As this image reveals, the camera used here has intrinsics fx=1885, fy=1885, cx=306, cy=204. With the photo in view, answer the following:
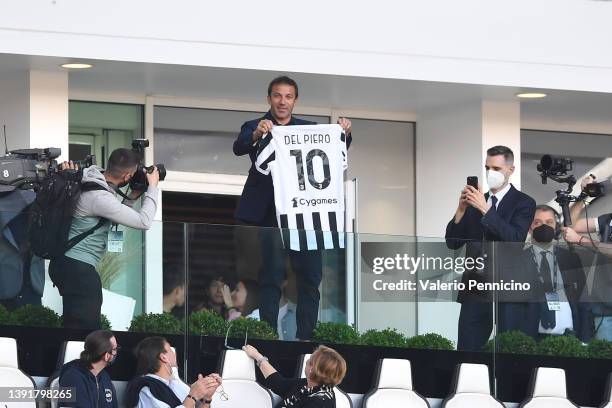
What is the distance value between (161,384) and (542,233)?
4.63 meters

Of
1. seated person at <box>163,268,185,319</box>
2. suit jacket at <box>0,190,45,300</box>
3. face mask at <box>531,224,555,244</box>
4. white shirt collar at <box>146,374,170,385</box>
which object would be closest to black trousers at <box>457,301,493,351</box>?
face mask at <box>531,224,555,244</box>

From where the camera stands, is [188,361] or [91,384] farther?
[188,361]

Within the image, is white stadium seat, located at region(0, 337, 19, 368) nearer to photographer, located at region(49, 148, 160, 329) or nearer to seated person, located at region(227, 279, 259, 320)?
photographer, located at region(49, 148, 160, 329)

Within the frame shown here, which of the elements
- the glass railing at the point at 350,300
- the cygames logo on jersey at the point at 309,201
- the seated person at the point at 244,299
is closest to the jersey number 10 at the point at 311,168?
the cygames logo on jersey at the point at 309,201

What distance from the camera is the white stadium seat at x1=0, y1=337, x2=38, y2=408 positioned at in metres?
15.3

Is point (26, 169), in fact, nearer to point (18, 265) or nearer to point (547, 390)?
point (18, 265)

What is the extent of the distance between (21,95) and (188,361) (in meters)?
4.76

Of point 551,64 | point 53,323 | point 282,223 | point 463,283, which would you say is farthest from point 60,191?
point 551,64

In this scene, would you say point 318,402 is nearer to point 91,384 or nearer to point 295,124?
point 91,384

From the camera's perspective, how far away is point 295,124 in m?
17.9

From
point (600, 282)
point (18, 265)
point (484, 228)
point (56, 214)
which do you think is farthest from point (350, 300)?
point (18, 265)

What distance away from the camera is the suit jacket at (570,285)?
17734mm

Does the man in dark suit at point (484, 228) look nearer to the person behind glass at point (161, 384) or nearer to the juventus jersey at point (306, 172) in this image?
the juventus jersey at point (306, 172)

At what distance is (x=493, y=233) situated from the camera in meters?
17.6
